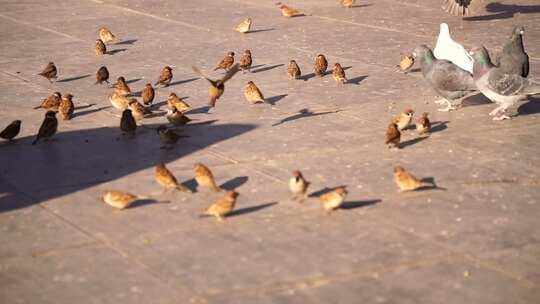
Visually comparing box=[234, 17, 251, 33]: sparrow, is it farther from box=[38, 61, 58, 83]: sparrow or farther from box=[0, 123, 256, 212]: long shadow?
box=[0, 123, 256, 212]: long shadow

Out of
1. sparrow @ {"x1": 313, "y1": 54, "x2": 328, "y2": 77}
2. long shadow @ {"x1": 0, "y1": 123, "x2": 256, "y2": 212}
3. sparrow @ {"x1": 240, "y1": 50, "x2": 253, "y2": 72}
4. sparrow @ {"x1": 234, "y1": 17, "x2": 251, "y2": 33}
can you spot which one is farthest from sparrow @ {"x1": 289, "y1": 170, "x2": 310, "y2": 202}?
sparrow @ {"x1": 234, "y1": 17, "x2": 251, "y2": 33}

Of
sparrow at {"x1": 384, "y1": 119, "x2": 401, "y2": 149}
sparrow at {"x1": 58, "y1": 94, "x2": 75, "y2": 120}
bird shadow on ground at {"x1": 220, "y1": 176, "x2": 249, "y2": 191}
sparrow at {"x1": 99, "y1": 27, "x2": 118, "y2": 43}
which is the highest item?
sparrow at {"x1": 384, "y1": 119, "x2": 401, "y2": 149}

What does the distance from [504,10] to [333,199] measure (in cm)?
1244

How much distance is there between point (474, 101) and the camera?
1416cm

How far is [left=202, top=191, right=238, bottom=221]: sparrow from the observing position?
9570mm

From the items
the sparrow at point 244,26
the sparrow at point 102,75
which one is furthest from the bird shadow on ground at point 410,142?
the sparrow at point 244,26

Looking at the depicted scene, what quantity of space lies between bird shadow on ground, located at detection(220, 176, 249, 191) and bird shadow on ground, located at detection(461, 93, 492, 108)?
4.18 metres

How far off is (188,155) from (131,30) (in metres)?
8.65

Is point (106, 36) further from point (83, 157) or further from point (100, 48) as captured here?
point (83, 157)

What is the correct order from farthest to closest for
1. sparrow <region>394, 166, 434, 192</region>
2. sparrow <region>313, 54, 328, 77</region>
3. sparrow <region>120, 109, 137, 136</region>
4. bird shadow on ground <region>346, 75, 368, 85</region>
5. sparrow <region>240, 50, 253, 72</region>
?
1. sparrow <region>240, 50, 253, 72</region>
2. sparrow <region>313, 54, 328, 77</region>
3. bird shadow on ground <region>346, 75, 368, 85</region>
4. sparrow <region>120, 109, 137, 136</region>
5. sparrow <region>394, 166, 434, 192</region>

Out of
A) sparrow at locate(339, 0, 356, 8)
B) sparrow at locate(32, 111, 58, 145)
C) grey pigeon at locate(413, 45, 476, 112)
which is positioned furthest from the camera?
sparrow at locate(339, 0, 356, 8)

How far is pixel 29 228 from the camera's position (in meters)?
9.52

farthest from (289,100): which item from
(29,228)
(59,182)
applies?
(29,228)

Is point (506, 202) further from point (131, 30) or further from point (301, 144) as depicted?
point (131, 30)
